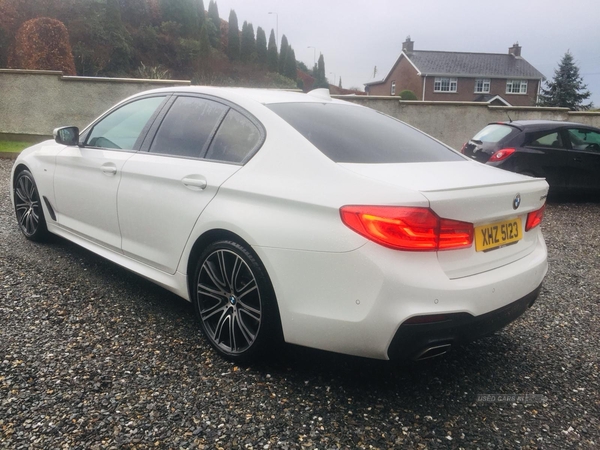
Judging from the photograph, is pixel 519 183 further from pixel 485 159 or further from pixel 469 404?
pixel 485 159

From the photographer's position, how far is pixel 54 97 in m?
13.1

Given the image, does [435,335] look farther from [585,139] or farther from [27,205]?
[585,139]

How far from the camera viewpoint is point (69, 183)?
13.7ft

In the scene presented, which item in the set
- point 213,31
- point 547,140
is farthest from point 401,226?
point 213,31

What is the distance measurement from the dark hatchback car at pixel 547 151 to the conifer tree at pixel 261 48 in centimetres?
6094

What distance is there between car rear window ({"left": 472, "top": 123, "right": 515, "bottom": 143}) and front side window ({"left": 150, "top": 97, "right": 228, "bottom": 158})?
6.84m

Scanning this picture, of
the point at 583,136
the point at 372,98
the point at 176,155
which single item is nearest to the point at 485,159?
the point at 583,136

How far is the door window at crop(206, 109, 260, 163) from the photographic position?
288cm

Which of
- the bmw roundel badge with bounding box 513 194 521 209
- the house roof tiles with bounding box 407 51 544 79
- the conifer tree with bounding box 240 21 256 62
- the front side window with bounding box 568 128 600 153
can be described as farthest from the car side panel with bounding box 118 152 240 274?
the conifer tree with bounding box 240 21 256 62

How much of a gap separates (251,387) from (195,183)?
3.87ft

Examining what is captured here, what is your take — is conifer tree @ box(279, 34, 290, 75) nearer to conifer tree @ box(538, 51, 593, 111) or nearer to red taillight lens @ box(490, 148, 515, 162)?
conifer tree @ box(538, 51, 593, 111)

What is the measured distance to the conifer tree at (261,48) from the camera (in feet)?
225

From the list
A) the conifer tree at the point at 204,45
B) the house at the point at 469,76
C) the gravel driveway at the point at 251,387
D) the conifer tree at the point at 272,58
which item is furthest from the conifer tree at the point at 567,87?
the gravel driveway at the point at 251,387

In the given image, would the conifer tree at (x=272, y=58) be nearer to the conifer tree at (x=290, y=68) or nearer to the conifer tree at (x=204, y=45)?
the conifer tree at (x=290, y=68)
